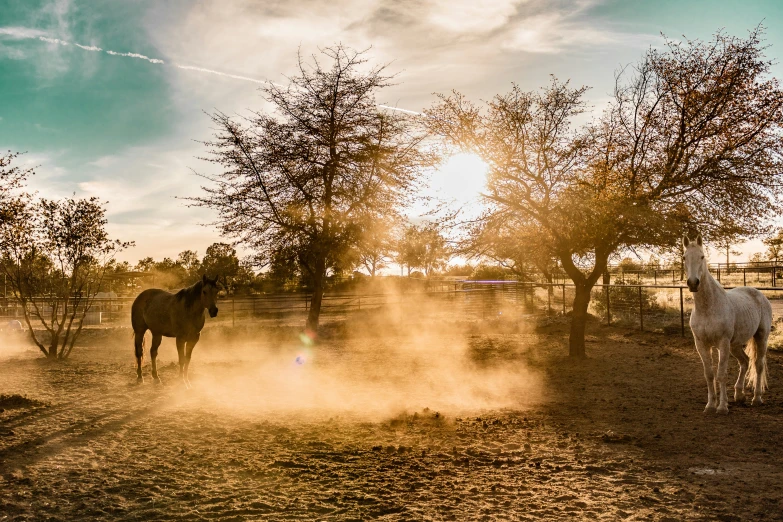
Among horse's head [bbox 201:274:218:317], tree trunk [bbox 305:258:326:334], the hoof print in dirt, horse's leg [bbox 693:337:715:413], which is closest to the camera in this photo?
the hoof print in dirt

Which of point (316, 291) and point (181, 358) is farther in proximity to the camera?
point (316, 291)

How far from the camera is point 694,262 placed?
7.46 metres

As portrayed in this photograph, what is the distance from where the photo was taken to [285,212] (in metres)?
17.7

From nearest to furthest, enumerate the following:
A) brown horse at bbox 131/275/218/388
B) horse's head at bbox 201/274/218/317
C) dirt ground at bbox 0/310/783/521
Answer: dirt ground at bbox 0/310/783/521 → horse's head at bbox 201/274/218/317 → brown horse at bbox 131/275/218/388

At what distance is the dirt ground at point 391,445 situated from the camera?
434 centimetres

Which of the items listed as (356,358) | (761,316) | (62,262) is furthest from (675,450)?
(62,262)

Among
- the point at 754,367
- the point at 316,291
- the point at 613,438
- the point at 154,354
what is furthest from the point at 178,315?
the point at 754,367

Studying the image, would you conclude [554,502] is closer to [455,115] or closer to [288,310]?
[455,115]

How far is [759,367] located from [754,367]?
0.08 metres

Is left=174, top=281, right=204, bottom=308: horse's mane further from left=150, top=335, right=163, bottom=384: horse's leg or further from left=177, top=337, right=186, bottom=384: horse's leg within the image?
left=150, top=335, right=163, bottom=384: horse's leg

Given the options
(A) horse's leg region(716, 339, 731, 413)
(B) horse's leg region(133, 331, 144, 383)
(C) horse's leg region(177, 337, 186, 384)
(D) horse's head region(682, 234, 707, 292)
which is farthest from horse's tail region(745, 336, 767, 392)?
(B) horse's leg region(133, 331, 144, 383)

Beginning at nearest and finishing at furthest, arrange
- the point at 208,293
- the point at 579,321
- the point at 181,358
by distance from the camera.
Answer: the point at 208,293 < the point at 181,358 < the point at 579,321

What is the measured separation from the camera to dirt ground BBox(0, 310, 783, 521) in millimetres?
4336

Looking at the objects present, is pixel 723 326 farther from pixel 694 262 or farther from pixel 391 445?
pixel 391 445
